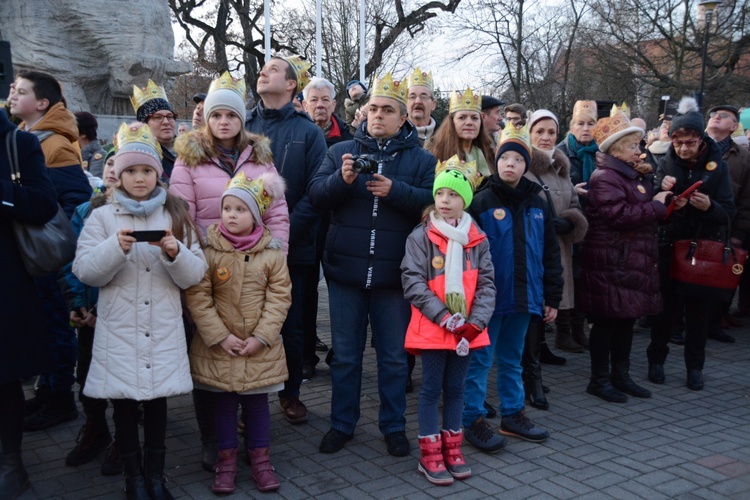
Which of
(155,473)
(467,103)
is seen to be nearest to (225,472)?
(155,473)

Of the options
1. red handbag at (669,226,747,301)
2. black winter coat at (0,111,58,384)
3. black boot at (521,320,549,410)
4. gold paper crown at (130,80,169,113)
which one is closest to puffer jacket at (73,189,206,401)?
black winter coat at (0,111,58,384)

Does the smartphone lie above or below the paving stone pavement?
above

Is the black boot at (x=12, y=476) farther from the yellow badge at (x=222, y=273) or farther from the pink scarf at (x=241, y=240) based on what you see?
the pink scarf at (x=241, y=240)

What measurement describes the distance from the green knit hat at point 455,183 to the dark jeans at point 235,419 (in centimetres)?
155

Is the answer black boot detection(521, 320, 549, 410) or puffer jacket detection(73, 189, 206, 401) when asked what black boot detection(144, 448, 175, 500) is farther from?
black boot detection(521, 320, 549, 410)

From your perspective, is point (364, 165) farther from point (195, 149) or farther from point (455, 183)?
point (195, 149)

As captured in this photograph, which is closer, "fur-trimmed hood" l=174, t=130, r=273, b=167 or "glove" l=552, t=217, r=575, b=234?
"fur-trimmed hood" l=174, t=130, r=273, b=167

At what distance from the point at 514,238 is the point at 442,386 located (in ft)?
3.49

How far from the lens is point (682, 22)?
84.4ft

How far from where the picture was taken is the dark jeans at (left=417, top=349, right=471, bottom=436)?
4023mm

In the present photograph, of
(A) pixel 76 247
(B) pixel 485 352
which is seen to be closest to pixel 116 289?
(A) pixel 76 247

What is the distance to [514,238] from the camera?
4.48 m

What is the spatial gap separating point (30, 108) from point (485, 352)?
10.8 feet

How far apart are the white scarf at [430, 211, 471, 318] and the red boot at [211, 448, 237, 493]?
4.71 feet
